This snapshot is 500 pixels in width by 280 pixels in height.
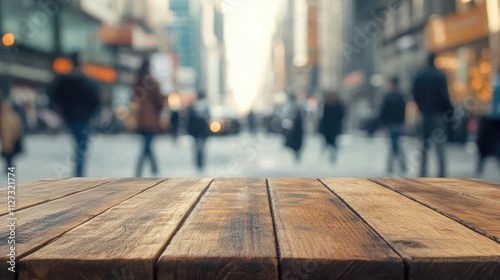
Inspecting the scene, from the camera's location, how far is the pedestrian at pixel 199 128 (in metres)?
10.5

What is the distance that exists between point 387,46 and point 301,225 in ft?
122

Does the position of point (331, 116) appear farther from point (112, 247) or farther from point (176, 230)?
point (112, 247)

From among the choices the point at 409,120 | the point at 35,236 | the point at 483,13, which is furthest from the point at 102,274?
the point at 409,120

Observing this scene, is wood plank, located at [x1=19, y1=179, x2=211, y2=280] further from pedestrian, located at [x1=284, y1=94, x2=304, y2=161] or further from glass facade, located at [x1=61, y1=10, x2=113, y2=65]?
glass facade, located at [x1=61, y1=10, x2=113, y2=65]

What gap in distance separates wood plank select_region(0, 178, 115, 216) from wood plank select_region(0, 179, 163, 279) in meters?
0.04

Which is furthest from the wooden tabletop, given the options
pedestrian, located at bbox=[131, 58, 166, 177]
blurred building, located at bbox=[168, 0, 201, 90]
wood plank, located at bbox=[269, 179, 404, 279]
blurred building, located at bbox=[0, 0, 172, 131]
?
blurred building, located at bbox=[168, 0, 201, 90]

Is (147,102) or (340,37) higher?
(340,37)

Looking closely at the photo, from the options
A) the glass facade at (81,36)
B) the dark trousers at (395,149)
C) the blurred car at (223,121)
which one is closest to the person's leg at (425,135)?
the dark trousers at (395,149)

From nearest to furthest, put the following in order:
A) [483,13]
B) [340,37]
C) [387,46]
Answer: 1. [483,13]
2. [387,46]
3. [340,37]

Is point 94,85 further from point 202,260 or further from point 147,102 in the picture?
point 202,260

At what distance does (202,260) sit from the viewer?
3.61ft

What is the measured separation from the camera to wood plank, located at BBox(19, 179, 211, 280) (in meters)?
1.09

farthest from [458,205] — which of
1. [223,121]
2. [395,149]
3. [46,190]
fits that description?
[223,121]

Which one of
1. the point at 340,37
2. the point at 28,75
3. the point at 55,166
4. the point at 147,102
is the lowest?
the point at 55,166
